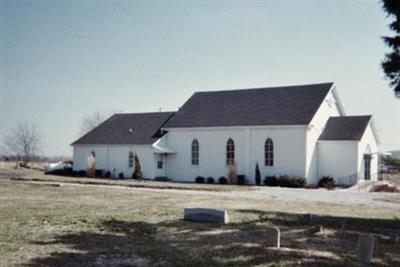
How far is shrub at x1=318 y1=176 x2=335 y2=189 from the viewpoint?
40.1m

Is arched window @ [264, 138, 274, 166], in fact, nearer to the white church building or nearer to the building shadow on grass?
the white church building

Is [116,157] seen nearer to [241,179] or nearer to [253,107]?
[241,179]

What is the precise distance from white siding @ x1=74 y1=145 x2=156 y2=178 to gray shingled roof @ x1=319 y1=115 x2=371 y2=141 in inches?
635

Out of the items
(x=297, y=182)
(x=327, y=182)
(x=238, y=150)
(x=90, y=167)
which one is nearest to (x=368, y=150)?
(x=327, y=182)

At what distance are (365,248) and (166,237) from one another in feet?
16.2

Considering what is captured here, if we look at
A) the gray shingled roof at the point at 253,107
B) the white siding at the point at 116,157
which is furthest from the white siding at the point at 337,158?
the white siding at the point at 116,157

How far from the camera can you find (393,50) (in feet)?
54.3

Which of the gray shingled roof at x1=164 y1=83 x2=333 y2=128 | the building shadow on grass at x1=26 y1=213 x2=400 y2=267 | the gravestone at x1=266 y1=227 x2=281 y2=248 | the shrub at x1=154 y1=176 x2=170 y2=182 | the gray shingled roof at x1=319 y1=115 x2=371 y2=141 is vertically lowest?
the building shadow on grass at x1=26 y1=213 x2=400 y2=267

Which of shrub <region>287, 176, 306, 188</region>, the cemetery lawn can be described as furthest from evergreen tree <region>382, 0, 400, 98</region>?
shrub <region>287, 176, 306, 188</region>

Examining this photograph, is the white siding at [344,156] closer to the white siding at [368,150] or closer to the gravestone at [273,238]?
the white siding at [368,150]

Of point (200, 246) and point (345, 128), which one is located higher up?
point (345, 128)

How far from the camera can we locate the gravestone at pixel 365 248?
10.4 m

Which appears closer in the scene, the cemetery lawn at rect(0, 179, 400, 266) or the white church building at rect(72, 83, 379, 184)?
the cemetery lawn at rect(0, 179, 400, 266)

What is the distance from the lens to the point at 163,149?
47406mm
